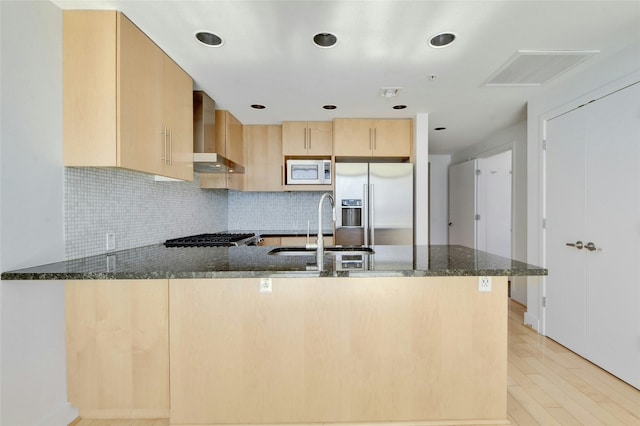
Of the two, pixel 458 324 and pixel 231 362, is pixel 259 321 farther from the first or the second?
pixel 458 324

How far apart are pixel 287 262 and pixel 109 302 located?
0.99 meters

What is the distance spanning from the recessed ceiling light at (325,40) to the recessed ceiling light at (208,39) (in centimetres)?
60

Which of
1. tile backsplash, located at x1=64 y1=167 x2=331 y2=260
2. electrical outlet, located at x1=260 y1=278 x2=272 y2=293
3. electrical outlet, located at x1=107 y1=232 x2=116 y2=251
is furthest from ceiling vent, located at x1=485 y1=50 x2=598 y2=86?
electrical outlet, located at x1=107 y1=232 x2=116 y2=251

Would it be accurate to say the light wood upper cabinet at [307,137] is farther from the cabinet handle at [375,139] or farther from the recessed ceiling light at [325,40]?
the recessed ceiling light at [325,40]

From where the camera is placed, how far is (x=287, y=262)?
1.64 metres

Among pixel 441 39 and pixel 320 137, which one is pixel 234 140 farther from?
pixel 441 39

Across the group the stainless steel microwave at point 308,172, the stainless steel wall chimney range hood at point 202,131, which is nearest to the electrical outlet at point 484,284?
the stainless steel wall chimney range hood at point 202,131

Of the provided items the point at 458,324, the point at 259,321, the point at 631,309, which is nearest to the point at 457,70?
the point at 458,324

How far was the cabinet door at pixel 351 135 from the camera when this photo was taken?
366 centimetres

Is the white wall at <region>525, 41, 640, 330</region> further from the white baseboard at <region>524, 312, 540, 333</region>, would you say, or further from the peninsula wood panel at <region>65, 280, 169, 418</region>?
the peninsula wood panel at <region>65, 280, 169, 418</region>

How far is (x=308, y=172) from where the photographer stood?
12.8 ft

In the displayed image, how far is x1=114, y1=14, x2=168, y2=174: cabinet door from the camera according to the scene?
173 cm

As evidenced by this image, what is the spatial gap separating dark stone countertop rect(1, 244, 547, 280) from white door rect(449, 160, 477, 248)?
138 inches

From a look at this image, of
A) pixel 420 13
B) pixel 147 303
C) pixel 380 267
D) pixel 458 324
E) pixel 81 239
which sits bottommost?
pixel 458 324
